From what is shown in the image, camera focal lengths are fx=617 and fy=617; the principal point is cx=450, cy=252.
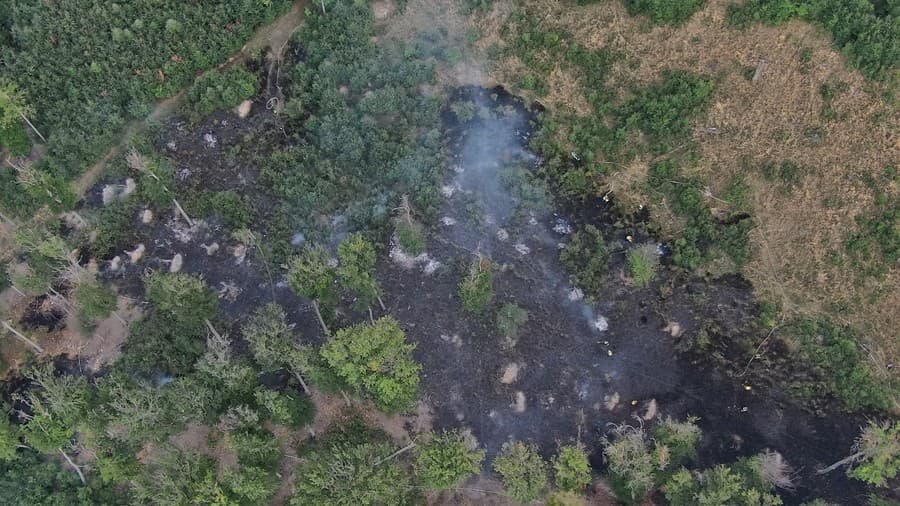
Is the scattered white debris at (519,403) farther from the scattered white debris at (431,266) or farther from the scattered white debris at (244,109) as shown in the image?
the scattered white debris at (244,109)

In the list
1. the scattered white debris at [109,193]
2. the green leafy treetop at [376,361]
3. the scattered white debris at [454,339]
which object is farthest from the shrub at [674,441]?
the scattered white debris at [109,193]

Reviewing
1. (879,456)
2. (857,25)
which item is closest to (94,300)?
(879,456)

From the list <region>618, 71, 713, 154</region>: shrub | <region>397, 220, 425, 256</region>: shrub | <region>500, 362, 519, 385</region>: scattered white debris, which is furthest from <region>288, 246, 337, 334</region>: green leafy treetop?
<region>618, 71, 713, 154</region>: shrub

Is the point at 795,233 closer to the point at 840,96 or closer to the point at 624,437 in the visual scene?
the point at 840,96

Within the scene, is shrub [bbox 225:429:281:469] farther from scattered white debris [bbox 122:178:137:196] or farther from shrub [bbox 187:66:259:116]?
shrub [bbox 187:66:259:116]

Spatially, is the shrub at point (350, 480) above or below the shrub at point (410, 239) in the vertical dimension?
below

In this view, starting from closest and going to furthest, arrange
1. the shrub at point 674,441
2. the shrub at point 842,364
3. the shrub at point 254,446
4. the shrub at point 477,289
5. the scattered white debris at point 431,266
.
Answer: the shrub at point 254,446, the shrub at point 674,441, the shrub at point 842,364, the shrub at point 477,289, the scattered white debris at point 431,266
